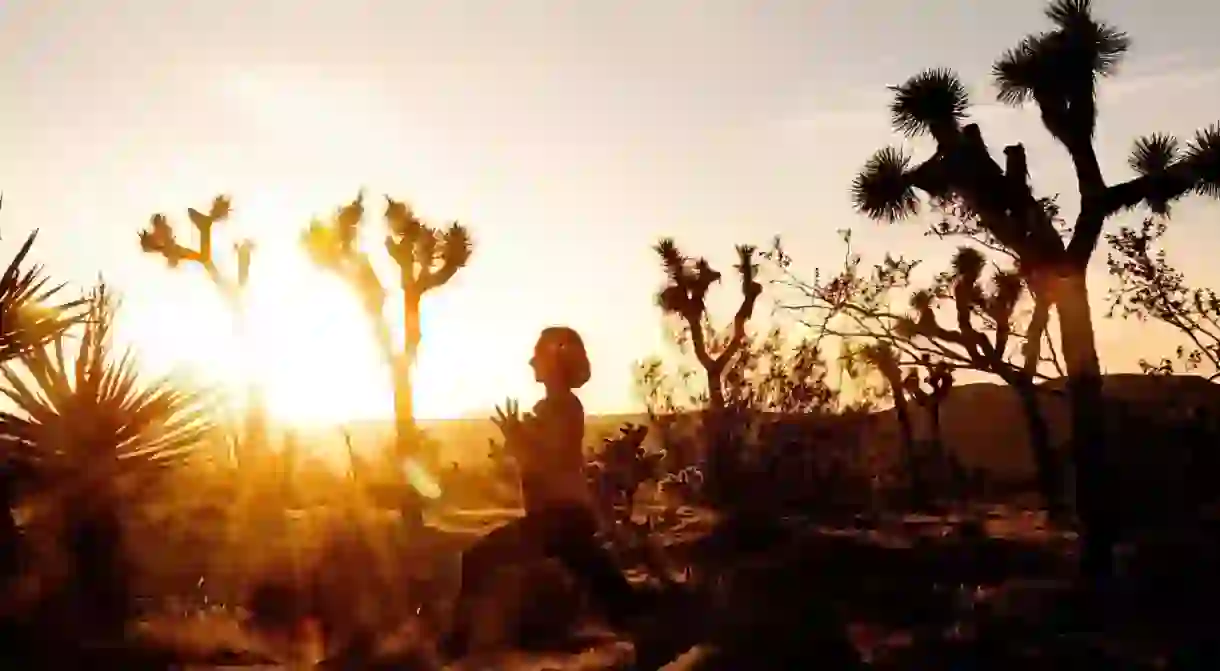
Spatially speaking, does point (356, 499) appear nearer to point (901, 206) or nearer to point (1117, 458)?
point (901, 206)

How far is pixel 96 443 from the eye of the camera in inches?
333

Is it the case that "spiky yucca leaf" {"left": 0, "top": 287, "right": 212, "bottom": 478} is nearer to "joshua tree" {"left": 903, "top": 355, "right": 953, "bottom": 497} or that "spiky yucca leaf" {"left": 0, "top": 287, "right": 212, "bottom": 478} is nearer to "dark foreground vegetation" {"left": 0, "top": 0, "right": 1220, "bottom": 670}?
"dark foreground vegetation" {"left": 0, "top": 0, "right": 1220, "bottom": 670}

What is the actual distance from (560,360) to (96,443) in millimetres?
3415

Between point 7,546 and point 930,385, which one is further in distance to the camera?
point 930,385

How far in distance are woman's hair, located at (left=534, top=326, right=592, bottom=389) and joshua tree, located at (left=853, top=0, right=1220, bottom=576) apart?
521 cm

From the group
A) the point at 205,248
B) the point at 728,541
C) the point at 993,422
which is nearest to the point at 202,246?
the point at 205,248

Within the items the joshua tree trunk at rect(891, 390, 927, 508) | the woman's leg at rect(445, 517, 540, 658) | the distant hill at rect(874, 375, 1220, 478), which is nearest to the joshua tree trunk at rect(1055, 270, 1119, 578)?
the woman's leg at rect(445, 517, 540, 658)

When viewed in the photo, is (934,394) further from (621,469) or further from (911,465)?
(621,469)

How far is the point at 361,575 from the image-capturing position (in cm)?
1073

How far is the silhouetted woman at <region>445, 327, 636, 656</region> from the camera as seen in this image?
6.43 m

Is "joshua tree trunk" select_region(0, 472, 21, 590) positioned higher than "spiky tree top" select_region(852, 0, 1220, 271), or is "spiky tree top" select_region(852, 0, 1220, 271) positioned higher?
"spiky tree top" select_region(852, 0, 1220, 271)

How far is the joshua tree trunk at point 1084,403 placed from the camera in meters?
10.5

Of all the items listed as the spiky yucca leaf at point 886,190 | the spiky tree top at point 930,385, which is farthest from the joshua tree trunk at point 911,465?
the spiky yucca leaf at point 886,190

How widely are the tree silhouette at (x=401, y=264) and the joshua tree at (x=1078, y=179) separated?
38.6 ft
